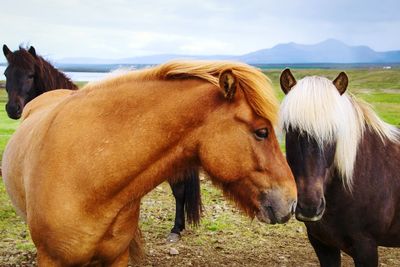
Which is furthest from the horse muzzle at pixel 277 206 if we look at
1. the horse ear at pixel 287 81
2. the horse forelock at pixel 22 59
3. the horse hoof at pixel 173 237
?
the horse forelock at pixel 22 59

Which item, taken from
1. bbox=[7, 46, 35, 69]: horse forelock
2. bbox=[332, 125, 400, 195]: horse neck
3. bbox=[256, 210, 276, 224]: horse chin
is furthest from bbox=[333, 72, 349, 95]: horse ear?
bbox=[7, 46, 35, 69]: horse forelock

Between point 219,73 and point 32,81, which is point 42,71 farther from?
point 219,73

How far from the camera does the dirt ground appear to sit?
5.59 meters

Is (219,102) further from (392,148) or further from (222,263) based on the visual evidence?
A: (222,263)

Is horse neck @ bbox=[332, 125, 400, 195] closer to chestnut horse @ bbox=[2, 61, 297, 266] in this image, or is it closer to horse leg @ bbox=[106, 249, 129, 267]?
chestnut horse @ bbox=[2, 61, 297, 266]

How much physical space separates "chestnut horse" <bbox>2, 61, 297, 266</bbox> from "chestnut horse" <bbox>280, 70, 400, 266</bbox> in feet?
2.59

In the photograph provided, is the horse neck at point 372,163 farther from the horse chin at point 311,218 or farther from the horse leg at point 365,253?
the horse chin at point 311,218

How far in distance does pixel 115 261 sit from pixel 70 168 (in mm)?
797

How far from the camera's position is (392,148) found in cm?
408

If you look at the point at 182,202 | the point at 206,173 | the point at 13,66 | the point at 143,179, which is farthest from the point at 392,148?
the point at 13,66

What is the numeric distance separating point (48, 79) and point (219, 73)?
4.57 meters

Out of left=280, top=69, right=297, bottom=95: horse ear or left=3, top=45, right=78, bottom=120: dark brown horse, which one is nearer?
left=280, top=69, right=297, bottom=95: horse ear

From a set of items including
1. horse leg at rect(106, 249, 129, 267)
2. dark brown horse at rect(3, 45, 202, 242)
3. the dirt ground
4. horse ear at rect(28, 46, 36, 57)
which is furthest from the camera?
horse ear at rect(28, 46, 36, 57)

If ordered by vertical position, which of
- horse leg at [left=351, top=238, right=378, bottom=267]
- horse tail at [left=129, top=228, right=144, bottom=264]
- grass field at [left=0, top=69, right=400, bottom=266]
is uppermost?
horse leg at [left=351, top=238, right=378, bottom=267]
